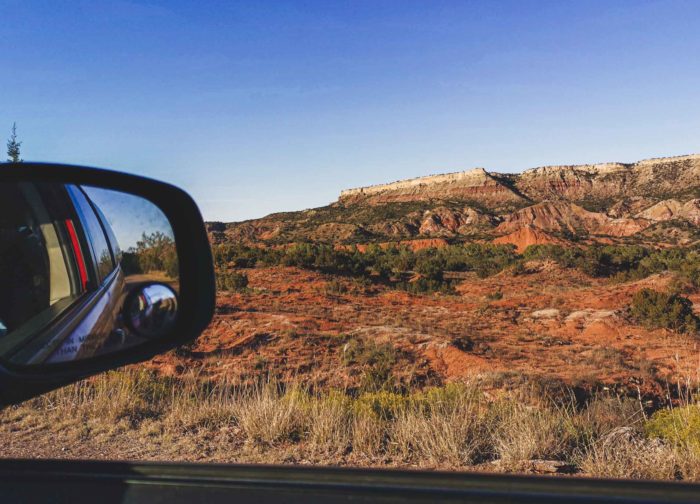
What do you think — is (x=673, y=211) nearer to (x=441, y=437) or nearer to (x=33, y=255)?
(x=441, y=437)

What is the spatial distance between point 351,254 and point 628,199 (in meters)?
67.2

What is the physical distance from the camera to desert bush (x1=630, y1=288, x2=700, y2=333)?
15.9 m

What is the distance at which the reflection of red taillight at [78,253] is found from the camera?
8.85 ft

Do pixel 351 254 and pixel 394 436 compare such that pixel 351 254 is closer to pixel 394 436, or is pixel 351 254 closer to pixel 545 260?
pixel 545 260

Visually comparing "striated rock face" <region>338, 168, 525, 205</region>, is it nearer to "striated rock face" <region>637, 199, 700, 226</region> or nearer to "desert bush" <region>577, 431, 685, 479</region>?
"striated rock face" <region>637, 199, 700, 226</region>

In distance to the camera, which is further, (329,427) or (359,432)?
(329,427)

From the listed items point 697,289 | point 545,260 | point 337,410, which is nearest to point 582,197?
point 545,260

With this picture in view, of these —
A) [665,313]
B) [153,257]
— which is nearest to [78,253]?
[153,257]

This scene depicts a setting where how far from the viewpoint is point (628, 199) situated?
89312 mm

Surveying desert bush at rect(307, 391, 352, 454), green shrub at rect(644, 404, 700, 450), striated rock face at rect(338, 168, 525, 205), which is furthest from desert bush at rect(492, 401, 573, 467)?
striated rock face at rect(338, 168, 525, 205)

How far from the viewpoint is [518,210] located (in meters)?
90.1

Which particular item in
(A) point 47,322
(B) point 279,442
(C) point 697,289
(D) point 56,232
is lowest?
(C) point 697,289

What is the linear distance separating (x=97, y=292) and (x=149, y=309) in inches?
23.0

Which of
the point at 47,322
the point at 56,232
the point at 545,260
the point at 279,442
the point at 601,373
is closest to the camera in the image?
the point at 47,322
